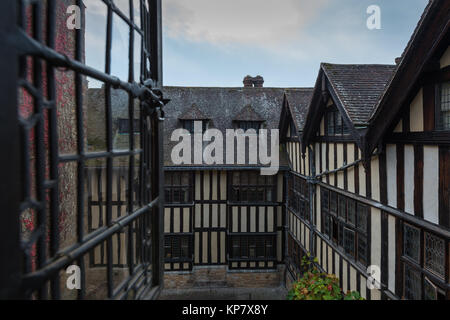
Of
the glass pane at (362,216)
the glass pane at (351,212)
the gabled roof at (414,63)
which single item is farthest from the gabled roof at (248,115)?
the gabled roof at (414,63)

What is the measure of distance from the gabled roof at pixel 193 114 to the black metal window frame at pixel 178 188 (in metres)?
2.82

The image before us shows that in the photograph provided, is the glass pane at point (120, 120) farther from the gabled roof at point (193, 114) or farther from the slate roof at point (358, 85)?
the gabled roof at point (193, 114)

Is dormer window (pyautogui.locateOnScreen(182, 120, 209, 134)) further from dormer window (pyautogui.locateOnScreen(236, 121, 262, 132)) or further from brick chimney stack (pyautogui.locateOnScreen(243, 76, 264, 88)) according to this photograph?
brick chimney stack (pyautogui.locateOnScreen(243, 76, 264, 88))

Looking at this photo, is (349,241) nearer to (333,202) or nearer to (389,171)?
(333,202)

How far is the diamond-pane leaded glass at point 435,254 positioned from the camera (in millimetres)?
3732

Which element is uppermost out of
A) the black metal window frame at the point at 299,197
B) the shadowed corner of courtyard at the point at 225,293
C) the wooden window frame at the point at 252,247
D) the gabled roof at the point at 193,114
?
the gabled roof at the point at 193,114

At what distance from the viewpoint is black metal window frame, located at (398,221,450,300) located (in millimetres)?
3693

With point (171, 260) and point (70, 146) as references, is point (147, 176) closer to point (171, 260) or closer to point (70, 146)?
point (70, 146)

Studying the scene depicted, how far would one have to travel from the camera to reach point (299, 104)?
34.1 ft

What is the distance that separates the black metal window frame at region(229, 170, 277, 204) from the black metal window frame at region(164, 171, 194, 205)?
75.9 inches

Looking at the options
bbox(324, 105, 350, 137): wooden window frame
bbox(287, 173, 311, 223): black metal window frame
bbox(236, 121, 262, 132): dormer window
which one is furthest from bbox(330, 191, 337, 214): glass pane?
bbox(236, 121, 262, 132): dormer window

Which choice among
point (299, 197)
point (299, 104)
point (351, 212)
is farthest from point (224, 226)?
point (351, 212)

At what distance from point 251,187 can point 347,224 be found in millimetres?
6117

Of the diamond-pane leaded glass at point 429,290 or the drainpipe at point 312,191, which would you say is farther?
the drainpipe at point 312,191
